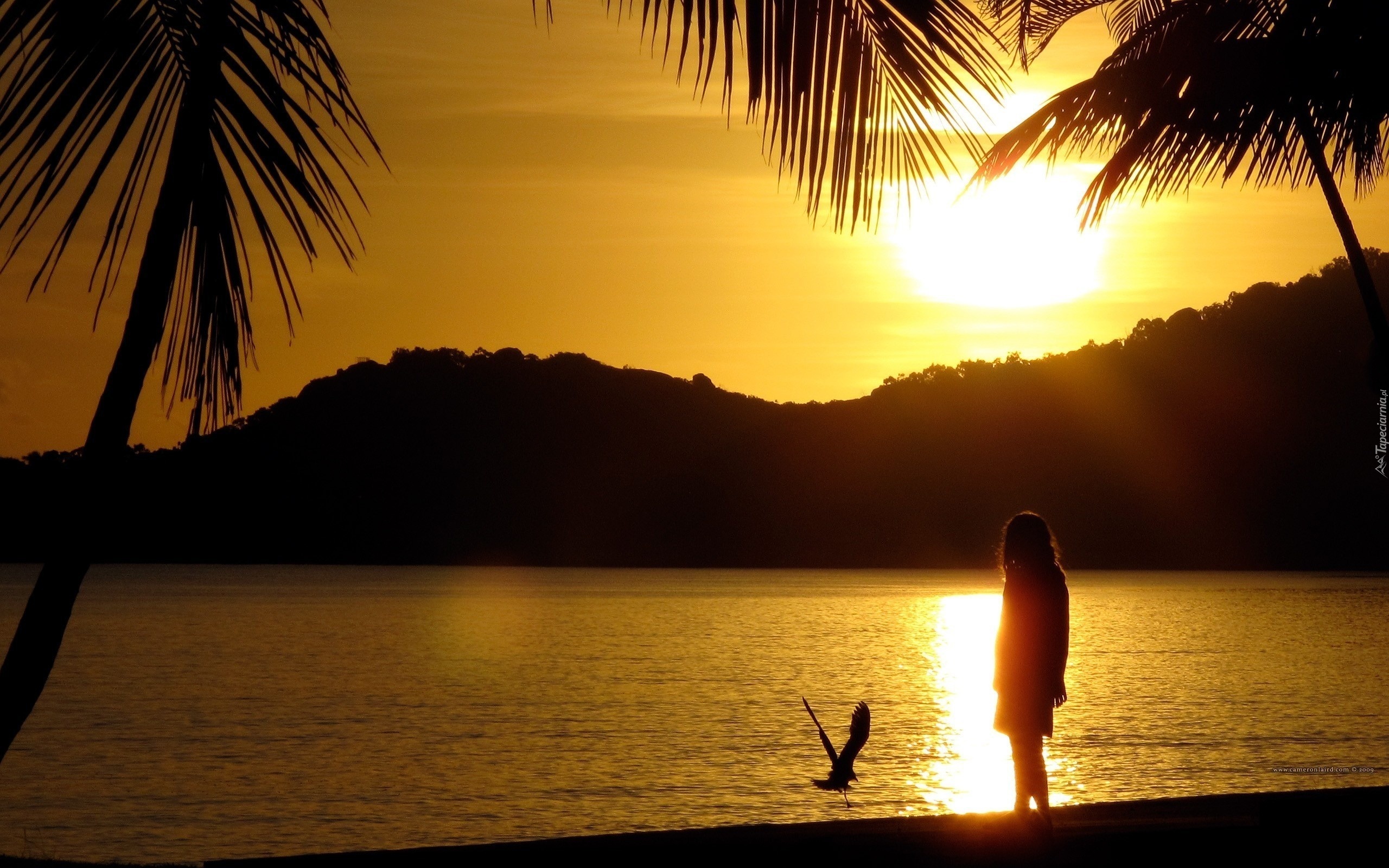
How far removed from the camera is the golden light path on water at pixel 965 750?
27188mm

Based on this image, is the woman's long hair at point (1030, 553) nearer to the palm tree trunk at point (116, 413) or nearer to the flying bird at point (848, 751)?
the flying bird at point (848, 751)

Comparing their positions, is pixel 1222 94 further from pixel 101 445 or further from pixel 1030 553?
pixel 101 445

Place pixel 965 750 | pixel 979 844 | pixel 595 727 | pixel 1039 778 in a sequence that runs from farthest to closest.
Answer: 1. pixel 595 727
2. pixel 965 750
3. pixel 1039 778
4. pixel 979 844

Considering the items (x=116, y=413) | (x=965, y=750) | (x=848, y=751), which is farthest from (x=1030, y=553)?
(x=965, y=750)

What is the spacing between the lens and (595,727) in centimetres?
3950

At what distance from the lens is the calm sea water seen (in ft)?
88.1

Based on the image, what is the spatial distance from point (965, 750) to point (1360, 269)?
2834 cm

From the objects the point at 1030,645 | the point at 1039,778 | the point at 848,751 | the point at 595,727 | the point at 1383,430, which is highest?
the point at 1383,430

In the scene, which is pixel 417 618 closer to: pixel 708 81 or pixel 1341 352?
pixel 1341 352

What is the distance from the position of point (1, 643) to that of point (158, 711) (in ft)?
126

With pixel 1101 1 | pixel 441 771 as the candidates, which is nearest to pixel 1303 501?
pixel 441 771

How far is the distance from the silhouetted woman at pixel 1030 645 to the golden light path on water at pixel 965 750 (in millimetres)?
2842

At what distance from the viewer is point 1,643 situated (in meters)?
76.4

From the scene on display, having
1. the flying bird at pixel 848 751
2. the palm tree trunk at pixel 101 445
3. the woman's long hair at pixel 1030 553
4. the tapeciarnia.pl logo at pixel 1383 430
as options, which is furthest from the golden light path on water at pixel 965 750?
the palm tree trunk at pixel 101 445
